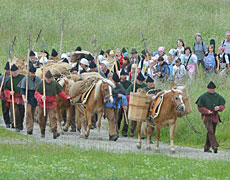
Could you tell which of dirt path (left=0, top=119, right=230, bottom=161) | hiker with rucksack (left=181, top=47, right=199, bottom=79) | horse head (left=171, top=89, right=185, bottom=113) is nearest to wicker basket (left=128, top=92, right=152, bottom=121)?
horse head (left=171, top=89, right=185, bottom=113)

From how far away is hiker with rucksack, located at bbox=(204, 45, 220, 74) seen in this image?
30.3 m

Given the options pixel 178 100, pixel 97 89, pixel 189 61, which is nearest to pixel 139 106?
pixel 178 100

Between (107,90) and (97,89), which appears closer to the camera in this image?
(107,90)

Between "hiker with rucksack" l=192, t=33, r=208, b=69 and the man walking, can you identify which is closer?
the man walking

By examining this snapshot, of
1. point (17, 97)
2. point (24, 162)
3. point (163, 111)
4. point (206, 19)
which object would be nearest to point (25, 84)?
point (17, 97)

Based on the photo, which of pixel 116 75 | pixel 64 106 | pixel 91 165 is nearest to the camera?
pixel 91 165

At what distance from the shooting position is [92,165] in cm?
1566

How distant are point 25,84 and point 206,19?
30707 millimetres

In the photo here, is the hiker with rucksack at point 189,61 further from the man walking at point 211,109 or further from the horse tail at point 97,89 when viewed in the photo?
the man walking at point 211,109

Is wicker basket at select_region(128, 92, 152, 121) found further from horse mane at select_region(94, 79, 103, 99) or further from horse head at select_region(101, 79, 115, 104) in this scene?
horse mane at select_region(94, 79, 103, 99)

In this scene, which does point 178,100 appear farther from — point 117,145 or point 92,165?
point 92,165

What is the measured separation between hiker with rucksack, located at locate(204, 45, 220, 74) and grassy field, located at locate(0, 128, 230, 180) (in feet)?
40.6

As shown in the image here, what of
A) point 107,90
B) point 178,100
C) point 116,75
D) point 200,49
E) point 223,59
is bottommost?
point 178,100

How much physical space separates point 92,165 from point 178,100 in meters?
5.07
